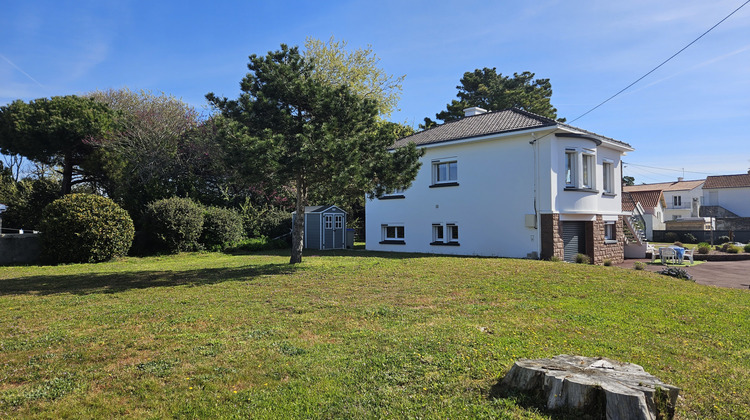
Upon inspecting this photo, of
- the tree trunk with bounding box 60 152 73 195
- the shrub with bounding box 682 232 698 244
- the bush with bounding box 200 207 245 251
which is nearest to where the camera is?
the bush with bounding box 200 207 245 251

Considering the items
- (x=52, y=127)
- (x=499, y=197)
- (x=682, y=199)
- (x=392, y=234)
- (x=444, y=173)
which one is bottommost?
(x=392, y=234)

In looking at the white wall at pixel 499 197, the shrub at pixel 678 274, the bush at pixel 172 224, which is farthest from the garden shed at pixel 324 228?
the shrub at pixel 678 274

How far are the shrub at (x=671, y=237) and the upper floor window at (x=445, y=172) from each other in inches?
1098

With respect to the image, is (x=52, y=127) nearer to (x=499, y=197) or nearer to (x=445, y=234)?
(x=445, y=234)

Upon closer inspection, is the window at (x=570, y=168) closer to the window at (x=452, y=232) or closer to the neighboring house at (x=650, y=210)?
the window at (x=452, y=232)

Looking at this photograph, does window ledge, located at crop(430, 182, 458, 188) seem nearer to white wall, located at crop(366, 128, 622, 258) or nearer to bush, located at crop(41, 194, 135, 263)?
white wall, located at crop(366, 128, 622, 258)

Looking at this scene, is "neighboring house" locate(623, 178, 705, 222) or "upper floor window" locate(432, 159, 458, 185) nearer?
"upper floor window" locate(432, 159, 458, 185)

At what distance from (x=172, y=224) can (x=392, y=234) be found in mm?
11000

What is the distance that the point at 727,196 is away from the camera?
58.0m

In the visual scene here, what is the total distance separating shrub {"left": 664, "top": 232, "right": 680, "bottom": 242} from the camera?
37.8m

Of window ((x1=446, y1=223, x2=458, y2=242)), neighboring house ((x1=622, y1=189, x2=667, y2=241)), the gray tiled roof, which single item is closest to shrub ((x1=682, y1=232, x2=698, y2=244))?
neighboring house ((x1=622, y1=189, x2=667, y2=241))

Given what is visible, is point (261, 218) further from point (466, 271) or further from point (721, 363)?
point (721, 363)

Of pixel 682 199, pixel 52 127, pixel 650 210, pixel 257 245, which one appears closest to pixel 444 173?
pixel 257 245

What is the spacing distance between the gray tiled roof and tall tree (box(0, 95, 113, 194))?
55.3 ft
